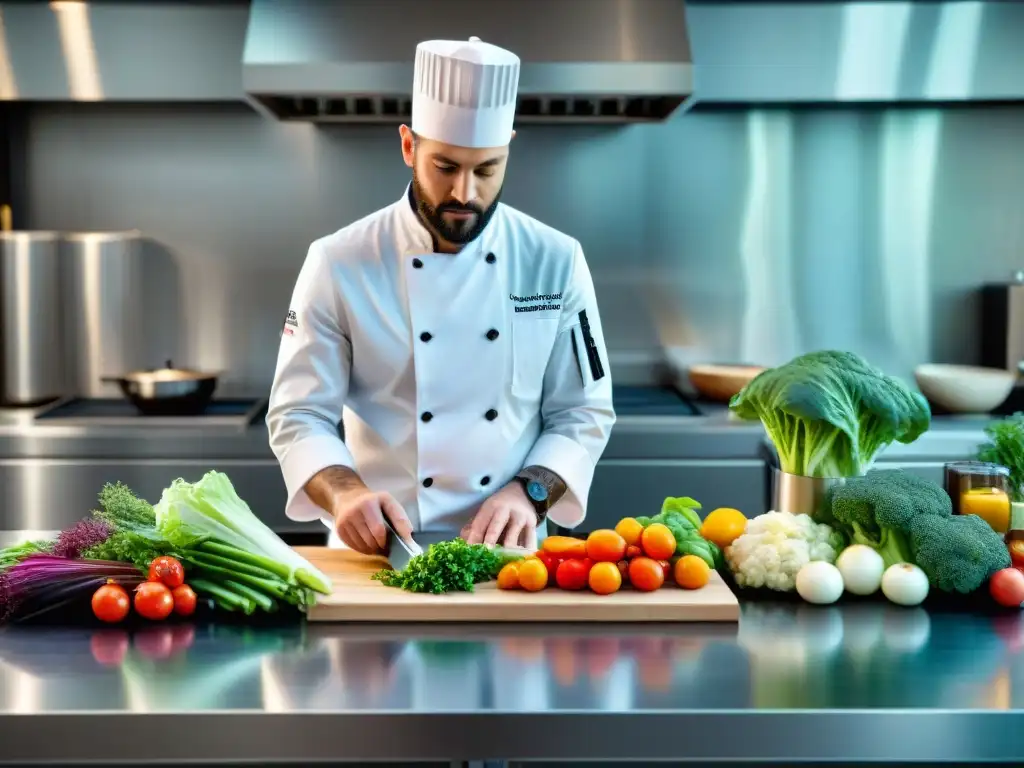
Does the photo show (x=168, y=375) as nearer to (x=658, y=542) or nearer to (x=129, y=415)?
(x=129, y=415)

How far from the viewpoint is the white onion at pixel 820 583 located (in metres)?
1.90

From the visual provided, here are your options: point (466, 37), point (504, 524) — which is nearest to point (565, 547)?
point (504, 524)

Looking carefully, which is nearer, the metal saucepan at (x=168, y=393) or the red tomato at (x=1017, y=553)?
the red tomato at (x=1017, y=553)

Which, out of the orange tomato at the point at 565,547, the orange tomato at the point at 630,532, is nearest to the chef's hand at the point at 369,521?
the orange tomato at the point at 565,547

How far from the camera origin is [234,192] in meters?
4.33

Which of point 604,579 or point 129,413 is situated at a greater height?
point 129,413

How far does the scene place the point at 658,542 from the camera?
1.91 m

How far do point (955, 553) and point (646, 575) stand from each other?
49cm

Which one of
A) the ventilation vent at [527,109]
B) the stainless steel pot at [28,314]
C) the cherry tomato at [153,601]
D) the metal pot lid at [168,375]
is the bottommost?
the cherry tomato at [153,601]

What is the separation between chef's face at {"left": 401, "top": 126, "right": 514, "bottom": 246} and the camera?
7.26ft

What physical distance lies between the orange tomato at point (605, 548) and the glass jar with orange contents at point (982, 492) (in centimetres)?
63

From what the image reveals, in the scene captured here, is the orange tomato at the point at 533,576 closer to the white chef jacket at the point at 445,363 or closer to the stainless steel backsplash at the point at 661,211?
the white chef jacket at the point at 445,363

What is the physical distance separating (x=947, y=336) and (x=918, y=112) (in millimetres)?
806

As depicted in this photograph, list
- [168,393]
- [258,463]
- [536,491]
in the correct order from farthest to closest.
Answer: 1. [168,393]
2. [258,463]
3. [536,491]
